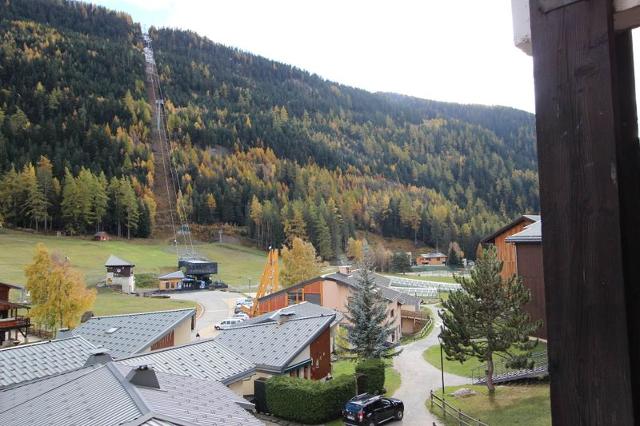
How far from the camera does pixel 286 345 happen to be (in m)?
25.6

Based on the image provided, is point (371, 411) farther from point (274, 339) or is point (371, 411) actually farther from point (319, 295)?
point (319, 295)

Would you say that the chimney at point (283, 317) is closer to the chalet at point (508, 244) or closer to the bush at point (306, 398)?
the bush at point (306, 398)

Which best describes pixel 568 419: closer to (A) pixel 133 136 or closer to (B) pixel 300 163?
(A) pixel 133 136

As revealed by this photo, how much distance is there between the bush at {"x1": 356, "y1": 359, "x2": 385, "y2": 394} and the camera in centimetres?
2381

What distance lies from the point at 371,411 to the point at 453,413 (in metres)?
3.36

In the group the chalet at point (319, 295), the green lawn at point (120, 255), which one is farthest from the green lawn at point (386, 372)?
the green lawn at point (120, 255)

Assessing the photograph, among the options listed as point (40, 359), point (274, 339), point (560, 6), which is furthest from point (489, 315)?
point (560, 6)

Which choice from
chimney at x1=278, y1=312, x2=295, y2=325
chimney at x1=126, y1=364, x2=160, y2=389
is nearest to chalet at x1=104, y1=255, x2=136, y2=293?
chimney at x1=278, y1=312, x2=295, y2=325

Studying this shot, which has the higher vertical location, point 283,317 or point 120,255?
point 120,255

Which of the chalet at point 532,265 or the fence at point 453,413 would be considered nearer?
the fence at point 453,413

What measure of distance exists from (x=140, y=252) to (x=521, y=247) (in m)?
76.2

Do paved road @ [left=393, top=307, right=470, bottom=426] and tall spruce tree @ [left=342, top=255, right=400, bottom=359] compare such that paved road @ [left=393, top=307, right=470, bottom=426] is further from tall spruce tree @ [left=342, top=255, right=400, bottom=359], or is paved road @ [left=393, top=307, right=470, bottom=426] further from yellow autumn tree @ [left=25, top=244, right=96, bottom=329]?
yellow autumn tree @ [left=25, top=244, right=96, bottom=329]

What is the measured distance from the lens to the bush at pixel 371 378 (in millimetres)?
23812

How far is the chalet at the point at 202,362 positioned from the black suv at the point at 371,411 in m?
4.68
